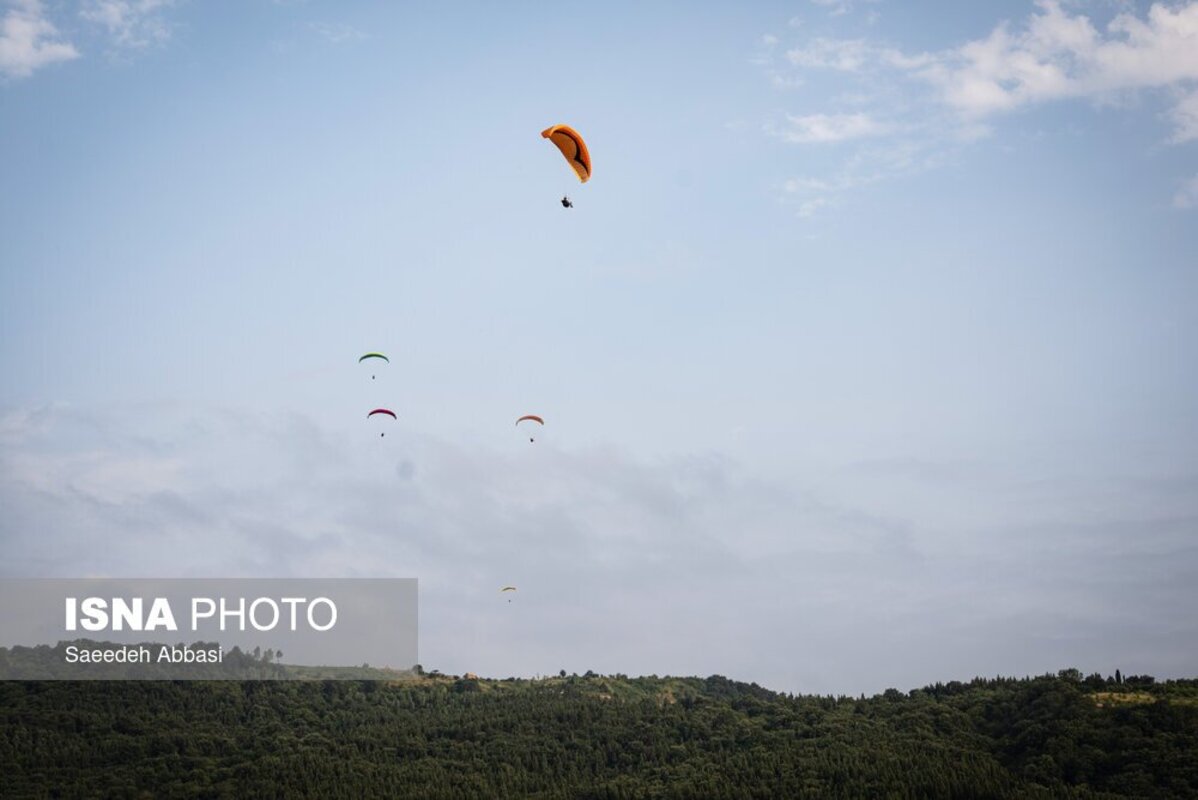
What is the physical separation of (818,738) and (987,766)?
23.7 m

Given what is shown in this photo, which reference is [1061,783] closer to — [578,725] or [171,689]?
[578,725]

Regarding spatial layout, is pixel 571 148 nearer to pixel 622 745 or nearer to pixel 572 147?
pixel 572 147

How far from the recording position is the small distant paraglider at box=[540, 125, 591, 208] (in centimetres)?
8638

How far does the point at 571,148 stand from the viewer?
8850 centimetres

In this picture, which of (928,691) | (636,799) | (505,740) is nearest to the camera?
(636,799)

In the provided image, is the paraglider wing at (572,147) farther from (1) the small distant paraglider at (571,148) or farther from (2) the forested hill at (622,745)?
(2) the forested hill at (622,745)

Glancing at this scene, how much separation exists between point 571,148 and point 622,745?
9572 centimetres

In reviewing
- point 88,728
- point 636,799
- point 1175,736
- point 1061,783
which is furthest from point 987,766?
point 88,728

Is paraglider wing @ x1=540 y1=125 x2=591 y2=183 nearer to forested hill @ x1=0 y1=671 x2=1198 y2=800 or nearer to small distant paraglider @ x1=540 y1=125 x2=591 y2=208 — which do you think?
small distant paraglider @ x1=540 y1=125 x2=591 y2=208

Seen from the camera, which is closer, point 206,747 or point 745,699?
point 206,747

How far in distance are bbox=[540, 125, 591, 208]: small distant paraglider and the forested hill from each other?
7354cm

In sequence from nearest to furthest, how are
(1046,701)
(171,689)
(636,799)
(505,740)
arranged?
(636,799) < (1046,701) < (505,740) < (171,689)

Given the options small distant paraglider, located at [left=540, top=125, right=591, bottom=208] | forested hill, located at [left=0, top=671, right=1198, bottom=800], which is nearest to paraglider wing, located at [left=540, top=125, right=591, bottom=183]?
small distant paraglider, located at [left=540, top=125, right=591, bottom=208]

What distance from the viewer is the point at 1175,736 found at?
416 feet
